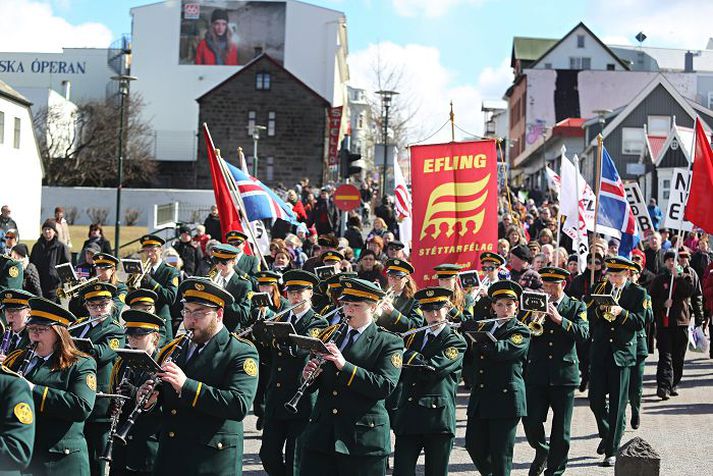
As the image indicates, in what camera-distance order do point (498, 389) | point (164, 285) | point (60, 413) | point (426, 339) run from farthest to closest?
point (164, 285) → point (498, 389) → point (426, 339) → point (60, 413)

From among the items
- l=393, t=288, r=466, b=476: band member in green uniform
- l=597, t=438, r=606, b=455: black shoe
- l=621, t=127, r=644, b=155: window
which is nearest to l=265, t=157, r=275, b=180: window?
l=621, t=127, r=644, b=155: window

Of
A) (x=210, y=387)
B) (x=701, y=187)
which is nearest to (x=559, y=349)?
(x=210, y=387)

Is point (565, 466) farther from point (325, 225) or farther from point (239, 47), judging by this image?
point (239, 47)

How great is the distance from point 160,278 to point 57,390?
22.9 ft

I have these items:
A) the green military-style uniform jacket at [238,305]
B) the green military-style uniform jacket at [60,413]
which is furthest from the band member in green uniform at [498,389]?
the green military-style uniform jacket at [60,413]

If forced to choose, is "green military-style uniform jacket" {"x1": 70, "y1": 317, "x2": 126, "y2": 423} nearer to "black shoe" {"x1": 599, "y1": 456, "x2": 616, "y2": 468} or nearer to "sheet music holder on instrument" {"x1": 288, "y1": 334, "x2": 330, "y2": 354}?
"sheet music holder on instrument" {"x1": 288, "y1": 334, "x2": 330, "y2": 354}

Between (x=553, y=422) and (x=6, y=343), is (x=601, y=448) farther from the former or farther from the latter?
(x=6, y=343)

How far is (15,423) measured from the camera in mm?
5812

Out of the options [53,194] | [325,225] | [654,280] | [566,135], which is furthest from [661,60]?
[654,280]

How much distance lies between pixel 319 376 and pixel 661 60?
99578mm

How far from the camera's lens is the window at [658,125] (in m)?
58.8

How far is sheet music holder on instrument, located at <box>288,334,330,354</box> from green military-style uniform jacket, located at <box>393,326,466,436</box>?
159 cm

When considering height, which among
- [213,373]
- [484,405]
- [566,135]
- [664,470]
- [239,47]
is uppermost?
[239,47]

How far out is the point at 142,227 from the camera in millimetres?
46844
